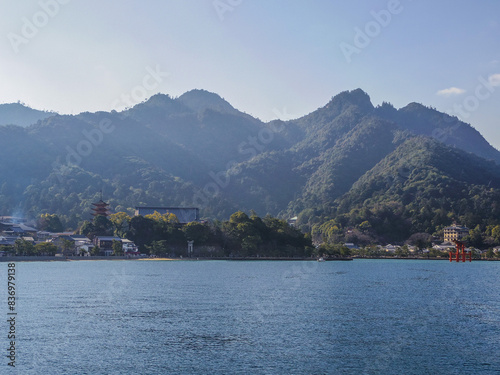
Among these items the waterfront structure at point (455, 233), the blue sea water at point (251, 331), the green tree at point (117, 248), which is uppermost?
the waterfront structure at point (455, 233)

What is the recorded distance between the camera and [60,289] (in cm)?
6116

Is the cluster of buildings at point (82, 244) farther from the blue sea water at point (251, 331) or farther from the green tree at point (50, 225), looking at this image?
the blue sea water at point (251, 331)

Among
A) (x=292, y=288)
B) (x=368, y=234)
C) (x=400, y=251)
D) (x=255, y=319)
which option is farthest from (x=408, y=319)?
(x=368, y=234)

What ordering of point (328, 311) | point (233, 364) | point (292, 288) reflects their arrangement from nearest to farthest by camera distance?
1. point (233, 364)
2. point (328, 311)
3. point (292, 288)

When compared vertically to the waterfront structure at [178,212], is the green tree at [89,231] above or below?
below

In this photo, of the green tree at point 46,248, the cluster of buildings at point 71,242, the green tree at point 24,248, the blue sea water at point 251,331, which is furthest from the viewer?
the cluster of buildings at point 71,242

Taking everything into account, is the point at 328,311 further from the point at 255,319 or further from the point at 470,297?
the point at 470,297

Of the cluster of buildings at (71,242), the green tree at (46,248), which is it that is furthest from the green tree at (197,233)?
the green tree at (46,248)

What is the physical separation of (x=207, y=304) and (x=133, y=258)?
8572 cm

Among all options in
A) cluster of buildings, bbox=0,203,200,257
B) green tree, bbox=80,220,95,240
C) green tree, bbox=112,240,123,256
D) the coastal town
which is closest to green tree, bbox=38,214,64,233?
the coastal town

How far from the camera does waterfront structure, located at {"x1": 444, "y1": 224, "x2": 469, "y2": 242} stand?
182 m

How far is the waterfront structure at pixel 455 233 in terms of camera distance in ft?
598

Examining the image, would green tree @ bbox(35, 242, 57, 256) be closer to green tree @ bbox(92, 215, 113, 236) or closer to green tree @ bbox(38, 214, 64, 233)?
green tree @ bbox(92, 215, 113, 236)

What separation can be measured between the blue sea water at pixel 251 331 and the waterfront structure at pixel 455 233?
4932 inches
